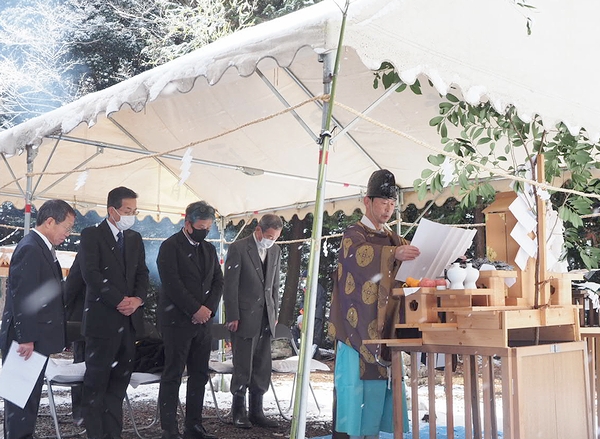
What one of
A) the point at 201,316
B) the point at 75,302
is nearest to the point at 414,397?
the point at 201,316

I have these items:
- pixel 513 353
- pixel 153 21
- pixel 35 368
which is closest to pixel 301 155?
pixel 35 368

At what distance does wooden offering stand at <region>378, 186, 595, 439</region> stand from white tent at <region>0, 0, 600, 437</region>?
863 mm

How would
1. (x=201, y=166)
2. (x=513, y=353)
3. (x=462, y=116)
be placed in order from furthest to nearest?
(x=201, y=166) < (x=462, y=116) < (x=513, y=353)

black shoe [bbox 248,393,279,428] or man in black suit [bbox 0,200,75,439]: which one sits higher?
man in black suit [bbox 0,200,75,439]

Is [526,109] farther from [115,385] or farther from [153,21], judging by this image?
[153,21]

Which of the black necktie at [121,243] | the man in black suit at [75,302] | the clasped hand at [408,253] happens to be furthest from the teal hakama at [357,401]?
the man in black suit at [75,302]

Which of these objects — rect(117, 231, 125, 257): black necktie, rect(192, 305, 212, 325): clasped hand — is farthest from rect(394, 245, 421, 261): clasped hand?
rect(117, 231, 125, 257): black necktie

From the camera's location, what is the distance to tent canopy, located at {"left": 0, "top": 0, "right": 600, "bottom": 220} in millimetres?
3654

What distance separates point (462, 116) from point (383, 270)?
1.34m

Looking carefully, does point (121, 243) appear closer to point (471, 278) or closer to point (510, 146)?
point (471, 278)

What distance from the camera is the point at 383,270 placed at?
3.92m

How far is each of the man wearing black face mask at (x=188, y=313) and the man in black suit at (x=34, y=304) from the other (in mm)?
969

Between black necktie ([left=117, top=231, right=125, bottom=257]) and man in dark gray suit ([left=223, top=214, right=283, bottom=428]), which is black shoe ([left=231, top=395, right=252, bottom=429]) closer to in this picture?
man in dark gray suit ([left=223, top=214, right=283, bottom=428])

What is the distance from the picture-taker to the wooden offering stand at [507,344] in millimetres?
3484
